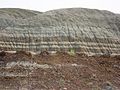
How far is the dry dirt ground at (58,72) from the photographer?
47.6 feet

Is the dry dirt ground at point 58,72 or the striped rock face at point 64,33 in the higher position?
the dry dirt ground at point 58,72

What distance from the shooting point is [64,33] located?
1278 inches

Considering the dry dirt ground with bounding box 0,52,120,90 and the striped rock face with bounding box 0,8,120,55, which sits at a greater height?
the dry dirt ground with bounding box 0,52,120,90

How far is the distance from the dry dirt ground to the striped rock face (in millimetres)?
9730

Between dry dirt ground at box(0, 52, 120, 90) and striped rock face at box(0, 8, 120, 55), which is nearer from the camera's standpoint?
dry dirt ground at box(0, 52, 120, 90)

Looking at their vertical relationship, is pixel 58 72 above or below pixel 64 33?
above

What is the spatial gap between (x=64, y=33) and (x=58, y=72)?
1697 centimetres

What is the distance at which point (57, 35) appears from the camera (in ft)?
104

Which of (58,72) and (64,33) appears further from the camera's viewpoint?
(64,33)

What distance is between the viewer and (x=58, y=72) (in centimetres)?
1564

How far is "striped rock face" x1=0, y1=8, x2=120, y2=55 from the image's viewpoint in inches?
1174

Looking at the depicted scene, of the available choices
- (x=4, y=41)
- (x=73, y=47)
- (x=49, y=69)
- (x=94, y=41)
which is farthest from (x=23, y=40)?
(x=49, y=69)

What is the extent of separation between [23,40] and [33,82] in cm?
1577

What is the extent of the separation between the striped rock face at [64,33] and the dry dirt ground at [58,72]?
9730 mm
